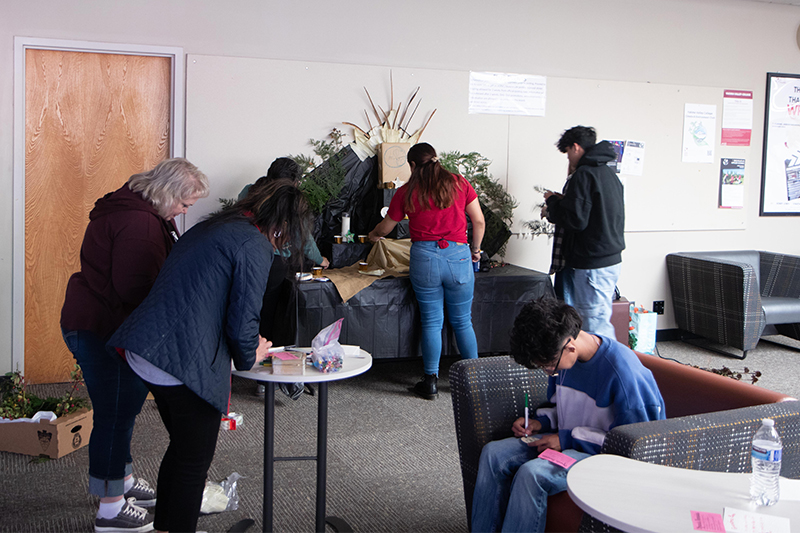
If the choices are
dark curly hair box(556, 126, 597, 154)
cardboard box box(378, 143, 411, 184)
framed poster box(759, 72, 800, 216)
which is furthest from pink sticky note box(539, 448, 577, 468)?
framed poster box(759, 72, 800, 216)

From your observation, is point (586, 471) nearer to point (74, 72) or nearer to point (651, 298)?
point (74, 72)

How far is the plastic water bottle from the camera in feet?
4.40

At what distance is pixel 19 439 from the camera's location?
9.37 feet

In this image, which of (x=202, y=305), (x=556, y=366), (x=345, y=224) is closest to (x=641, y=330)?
(x=345, y=224)

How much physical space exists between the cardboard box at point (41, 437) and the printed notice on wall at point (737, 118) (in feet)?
16.4

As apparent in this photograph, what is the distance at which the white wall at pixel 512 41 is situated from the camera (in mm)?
3846

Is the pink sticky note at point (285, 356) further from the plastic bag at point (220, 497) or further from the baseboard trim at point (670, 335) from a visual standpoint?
the baseboard trim at point (670, 335)

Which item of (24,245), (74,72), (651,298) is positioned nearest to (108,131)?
(74,72)

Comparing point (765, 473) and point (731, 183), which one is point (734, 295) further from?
point (765, 473)

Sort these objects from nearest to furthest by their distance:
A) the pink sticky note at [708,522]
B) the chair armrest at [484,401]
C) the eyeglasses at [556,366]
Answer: the pink sticky note at [708,522] < the eyeglasses at [556,366] < the chair armrest at [484,401]

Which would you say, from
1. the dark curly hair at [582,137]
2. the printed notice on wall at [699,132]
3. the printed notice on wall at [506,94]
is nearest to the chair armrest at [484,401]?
the dark curly hair at [582,137]

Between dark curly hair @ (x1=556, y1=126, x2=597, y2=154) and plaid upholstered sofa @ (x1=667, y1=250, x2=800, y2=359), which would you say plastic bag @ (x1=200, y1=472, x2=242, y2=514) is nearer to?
dark curly hair @ (x1=556, y1=126, x2=597, y2=154)

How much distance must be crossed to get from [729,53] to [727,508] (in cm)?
493

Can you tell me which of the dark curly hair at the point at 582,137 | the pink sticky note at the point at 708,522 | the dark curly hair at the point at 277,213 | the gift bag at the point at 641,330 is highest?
the dark curly hair at the point at 582,137
